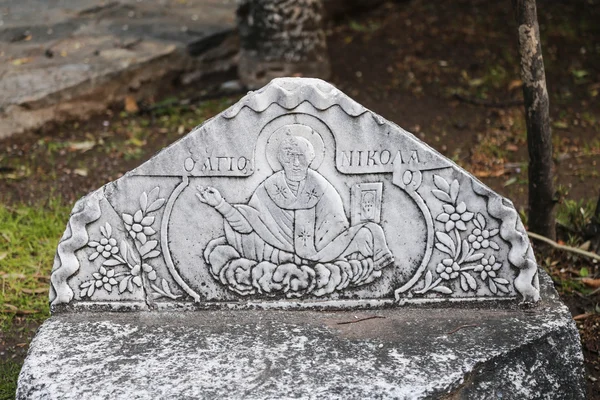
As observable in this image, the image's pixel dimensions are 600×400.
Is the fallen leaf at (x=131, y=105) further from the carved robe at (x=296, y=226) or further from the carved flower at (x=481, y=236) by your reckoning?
the carved flower at (x=481, y=236)

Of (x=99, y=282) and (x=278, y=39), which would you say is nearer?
(x=99, y=282)

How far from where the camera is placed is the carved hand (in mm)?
2902

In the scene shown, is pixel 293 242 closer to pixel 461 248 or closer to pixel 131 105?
pixel 461 248

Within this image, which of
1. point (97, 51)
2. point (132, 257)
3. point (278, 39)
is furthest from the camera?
point (97, 51)

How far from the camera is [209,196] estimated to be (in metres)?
2.91

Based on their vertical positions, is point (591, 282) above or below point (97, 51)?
below

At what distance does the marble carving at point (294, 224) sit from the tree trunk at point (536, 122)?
0.92 metres

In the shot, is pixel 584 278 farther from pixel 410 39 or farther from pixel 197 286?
pixel 410 39

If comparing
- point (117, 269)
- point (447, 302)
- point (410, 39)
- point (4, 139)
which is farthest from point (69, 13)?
point (447, 302)

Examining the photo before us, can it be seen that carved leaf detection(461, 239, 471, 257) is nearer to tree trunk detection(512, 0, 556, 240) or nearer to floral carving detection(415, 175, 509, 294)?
floral carving detection(415, 175, 509, 294)

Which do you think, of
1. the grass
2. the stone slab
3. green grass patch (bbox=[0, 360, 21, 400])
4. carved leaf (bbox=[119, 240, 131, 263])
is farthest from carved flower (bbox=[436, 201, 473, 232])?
the stone slab

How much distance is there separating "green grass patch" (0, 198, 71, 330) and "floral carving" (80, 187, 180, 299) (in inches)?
34.7

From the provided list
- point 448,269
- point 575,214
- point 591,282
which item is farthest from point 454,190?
point 575,214

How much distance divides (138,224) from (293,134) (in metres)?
0.59
